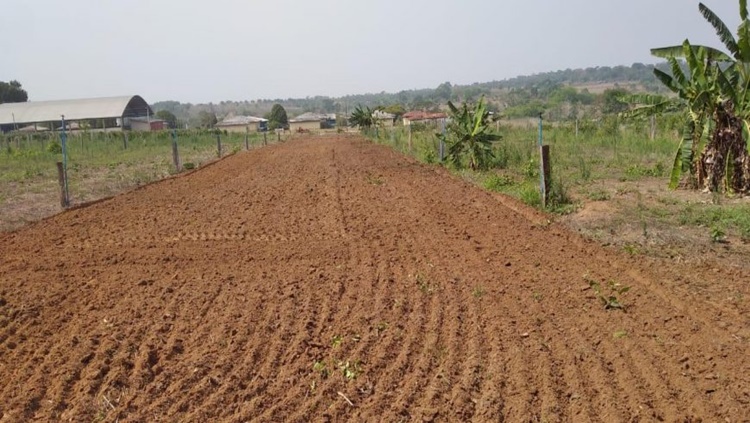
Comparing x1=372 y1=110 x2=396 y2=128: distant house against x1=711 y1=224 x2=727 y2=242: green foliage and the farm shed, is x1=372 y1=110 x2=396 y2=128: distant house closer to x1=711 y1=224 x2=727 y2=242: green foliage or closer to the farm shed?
the farm shed

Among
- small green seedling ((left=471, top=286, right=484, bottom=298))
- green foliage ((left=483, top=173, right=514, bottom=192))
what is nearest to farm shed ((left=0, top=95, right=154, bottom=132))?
green foliage ((left=483, top=173, right=514, bottom=192))

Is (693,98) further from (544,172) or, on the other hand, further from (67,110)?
(67,110)

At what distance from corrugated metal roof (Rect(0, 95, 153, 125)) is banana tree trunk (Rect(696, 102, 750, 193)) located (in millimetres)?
71423

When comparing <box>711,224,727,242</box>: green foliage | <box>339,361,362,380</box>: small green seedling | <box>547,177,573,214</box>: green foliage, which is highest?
<box>547,177,573,214</box>: green foliage

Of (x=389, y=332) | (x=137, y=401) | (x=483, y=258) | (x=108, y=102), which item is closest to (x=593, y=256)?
(x=483, y=258)

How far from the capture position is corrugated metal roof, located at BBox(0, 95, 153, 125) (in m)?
73.3

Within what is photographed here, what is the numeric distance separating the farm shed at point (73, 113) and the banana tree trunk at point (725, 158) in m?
70.6

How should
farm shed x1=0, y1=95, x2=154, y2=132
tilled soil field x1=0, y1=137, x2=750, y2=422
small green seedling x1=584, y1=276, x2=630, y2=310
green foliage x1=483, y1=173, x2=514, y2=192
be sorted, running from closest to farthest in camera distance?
tilled soil field x1=0, y1=137, x2=750, y2=422, small green seedling x1=584, y1=276, x2=630, y2=310, green foliage x1=483, y1=173, x2=514, y2=192, farm shed x1=0, y1=95, x2=154, y2=132

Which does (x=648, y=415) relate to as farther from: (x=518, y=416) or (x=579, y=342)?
(x=579, y=342)

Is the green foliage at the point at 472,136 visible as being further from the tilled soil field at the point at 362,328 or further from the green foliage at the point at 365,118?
the green foliage at the point at 365,118

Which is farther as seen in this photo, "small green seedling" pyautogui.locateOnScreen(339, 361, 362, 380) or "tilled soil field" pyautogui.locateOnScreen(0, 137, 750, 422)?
"small green seedling" pyautogui.locateOnScreen(339, 361, 362, 380)

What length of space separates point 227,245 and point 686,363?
6.43 meters

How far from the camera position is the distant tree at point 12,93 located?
94.7 m

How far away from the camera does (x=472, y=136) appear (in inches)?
773
